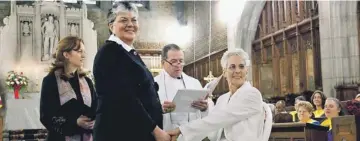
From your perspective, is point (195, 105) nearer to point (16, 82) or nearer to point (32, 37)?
point (16, 82)

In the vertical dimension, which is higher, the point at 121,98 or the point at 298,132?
the point at 121,98

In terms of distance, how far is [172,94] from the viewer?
356cm

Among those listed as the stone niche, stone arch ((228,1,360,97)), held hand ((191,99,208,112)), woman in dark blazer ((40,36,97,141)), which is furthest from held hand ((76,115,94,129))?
the stone niche

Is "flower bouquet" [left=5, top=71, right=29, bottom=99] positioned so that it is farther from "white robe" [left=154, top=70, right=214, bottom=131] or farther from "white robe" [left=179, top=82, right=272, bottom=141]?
"white robe" [left=179, top=82, right=272, bottom=141]

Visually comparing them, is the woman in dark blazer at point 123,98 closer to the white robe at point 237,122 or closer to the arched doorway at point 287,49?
the white robe at point 237,122

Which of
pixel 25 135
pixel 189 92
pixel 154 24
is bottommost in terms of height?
pixel 25 135

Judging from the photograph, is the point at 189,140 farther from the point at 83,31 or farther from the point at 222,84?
the point at 83,31

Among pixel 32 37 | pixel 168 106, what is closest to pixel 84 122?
pixel 168 106

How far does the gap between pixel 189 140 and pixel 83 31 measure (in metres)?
10.5

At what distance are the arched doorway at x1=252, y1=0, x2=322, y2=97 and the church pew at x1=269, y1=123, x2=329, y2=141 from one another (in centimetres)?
374

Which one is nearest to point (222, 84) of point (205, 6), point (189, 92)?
point (205, 6)

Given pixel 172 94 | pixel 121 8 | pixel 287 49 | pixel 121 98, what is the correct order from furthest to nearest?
pixel 287 49
pixel 172 94
pixel 121 8
pixel 121 98

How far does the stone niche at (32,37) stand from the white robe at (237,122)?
9.99 meters

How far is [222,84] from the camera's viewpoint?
12383 millimetres
